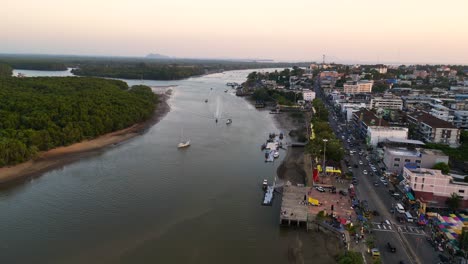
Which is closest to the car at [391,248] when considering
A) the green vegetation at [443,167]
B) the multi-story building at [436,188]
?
the multi-story building at [436,188]

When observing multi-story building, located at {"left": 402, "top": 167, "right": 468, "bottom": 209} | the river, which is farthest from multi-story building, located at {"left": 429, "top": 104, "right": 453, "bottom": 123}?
the river

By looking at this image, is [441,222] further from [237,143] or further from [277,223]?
[237,143]

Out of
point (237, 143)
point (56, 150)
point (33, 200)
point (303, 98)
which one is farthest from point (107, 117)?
point (303, 98)

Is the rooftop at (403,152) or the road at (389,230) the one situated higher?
the rooftop at (403,152)

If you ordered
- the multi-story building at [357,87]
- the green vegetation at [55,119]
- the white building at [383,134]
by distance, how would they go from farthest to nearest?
the multi-story building at [357,87]
the white building at [383,134]
the green vegetation at [55,119]

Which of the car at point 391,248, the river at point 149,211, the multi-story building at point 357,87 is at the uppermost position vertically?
the multi-story building at point 357,87

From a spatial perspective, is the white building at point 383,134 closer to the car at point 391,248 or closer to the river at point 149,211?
the river at point 149,211

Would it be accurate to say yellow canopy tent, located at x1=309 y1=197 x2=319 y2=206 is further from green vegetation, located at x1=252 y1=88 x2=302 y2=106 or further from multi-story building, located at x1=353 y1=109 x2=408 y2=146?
green vegetation, located at x1=252 y1=88 x2=302 y2=106

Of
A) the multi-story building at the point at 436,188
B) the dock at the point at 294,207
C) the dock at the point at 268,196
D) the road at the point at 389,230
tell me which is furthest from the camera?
the dock at the point at 268,196
